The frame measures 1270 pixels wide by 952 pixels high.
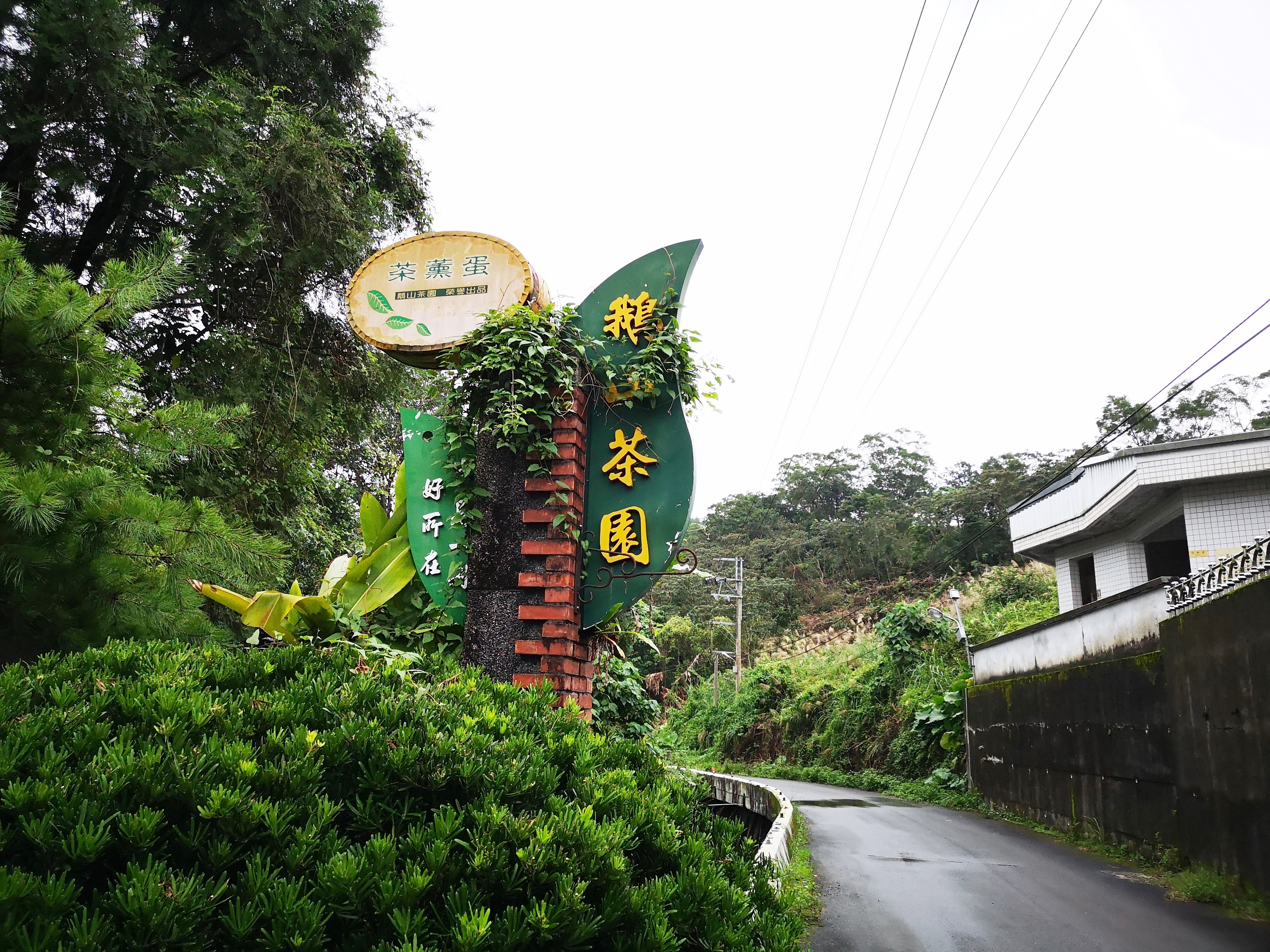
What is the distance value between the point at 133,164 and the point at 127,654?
6700 mm

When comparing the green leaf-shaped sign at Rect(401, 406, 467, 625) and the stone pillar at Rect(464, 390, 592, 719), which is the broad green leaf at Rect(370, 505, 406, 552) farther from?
the stone pillar at Rect(464, 390, 592, 719)

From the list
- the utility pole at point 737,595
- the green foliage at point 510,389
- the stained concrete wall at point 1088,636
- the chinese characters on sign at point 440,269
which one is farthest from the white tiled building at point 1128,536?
the utility pole at point 737,595

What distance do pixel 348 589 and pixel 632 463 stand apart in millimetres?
1882

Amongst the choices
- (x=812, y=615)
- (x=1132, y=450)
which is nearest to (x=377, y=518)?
(x=1132, y=450)

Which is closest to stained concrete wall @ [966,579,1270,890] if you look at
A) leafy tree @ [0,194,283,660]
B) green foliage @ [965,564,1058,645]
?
green foliage @ [965,564,1058,645]

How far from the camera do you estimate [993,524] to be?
3084cm

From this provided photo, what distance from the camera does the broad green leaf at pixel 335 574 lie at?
5020mm

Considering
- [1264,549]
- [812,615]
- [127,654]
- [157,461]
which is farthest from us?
[812,615]

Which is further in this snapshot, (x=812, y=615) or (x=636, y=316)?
(x=812, y=615)

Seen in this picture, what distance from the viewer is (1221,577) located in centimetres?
747

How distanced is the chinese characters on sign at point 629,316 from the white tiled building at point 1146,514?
32.6ft

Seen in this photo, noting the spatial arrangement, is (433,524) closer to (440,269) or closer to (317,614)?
(317,614)

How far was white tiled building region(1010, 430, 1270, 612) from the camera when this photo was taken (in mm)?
12234

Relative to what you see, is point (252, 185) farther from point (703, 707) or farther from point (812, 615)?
point (812, 615)
